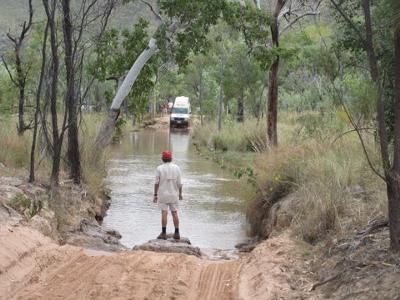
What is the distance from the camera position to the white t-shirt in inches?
520

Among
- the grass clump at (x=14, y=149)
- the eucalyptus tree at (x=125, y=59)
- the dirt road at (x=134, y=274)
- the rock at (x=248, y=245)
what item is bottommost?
the rock at (x=248, y=245)

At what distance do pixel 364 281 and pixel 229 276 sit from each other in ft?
7.77

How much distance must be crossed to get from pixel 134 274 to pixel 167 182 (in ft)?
16.8

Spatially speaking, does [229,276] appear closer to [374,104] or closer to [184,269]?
[184,269]

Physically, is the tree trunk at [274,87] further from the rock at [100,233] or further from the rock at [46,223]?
the rock at [46,223]

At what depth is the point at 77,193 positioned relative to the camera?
15117 mm

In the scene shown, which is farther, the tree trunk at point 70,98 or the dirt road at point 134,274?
the tree trunk at point 70,98

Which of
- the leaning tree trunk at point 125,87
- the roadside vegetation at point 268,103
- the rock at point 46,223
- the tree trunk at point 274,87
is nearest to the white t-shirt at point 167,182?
the roadside vegetation at point 268,103

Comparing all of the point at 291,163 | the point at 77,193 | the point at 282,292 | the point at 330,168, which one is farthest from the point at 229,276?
the point at 77,193

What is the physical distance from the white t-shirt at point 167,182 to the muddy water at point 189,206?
3.85 ft

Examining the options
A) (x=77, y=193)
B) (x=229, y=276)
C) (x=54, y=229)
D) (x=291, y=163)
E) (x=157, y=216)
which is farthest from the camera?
(x=157, y=216)

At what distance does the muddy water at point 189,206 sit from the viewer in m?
14.7

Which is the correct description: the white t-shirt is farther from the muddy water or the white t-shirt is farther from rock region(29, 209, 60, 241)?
rock region(29, 209, 60, 241)

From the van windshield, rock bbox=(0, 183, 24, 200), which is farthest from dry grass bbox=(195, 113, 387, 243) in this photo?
the van windshield
